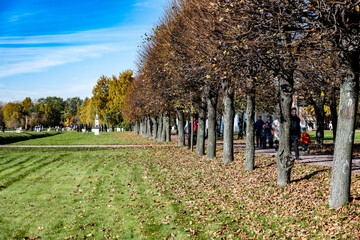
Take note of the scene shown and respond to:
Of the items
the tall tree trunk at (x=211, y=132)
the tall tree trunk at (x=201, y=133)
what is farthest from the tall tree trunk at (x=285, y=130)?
the tall tree trunk at (x=201, y=133)

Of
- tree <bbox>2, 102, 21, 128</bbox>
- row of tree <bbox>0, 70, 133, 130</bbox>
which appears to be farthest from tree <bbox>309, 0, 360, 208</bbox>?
tree <bbox>2, 102, 21, 128</bbox>

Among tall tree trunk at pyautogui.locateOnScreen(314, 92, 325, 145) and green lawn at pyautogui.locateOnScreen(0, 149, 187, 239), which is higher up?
tall tree trunk at pyautogui.locateOnScreen(314, 92, 325, 145)

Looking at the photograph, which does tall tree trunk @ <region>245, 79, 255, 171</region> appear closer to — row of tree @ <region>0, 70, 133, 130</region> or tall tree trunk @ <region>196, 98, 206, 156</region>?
tall tree trunk @ <region>196, 98, 206, 156</region>

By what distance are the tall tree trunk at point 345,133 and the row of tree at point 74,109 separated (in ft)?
190

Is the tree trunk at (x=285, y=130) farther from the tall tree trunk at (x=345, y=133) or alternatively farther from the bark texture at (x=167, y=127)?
the bark texture at (x=167, y=127)

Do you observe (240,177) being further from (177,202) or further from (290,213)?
(290,213)

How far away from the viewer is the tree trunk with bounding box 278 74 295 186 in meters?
9.56

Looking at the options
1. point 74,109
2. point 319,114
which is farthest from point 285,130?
point 74,109

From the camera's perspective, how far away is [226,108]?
1516cm

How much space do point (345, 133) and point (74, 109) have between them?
583 ft

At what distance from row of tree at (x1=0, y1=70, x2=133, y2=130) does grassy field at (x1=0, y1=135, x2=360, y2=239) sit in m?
51.5

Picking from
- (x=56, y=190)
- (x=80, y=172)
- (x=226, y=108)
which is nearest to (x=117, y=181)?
(x=56, y=190)

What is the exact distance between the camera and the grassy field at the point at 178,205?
272 inches

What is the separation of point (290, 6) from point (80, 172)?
11.8 metres
